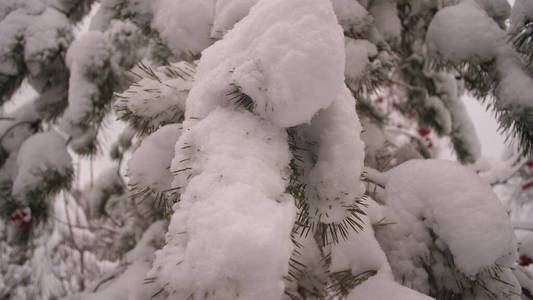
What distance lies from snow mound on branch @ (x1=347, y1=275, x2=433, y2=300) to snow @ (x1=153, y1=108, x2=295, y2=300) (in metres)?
0.45

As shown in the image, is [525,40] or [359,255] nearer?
[359,255]

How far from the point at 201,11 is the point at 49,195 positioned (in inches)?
50.1

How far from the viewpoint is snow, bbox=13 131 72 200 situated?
1.68 metres

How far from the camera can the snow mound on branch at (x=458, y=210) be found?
976 mm

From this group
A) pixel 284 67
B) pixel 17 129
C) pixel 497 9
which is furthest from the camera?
pixel 17 129

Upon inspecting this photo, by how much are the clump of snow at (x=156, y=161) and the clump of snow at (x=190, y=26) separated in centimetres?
43

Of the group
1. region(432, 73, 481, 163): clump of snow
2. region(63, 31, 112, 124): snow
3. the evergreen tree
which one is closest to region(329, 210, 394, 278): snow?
the evergreen tree

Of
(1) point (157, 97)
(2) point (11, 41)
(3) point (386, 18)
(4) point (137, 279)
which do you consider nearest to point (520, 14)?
(3) point (386, 18)

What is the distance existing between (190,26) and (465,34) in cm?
109

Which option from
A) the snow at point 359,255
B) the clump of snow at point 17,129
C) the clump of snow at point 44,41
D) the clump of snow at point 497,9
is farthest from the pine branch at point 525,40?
the clump of snow at point 17,129

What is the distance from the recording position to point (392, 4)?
1.71 meters

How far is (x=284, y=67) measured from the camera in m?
0.63

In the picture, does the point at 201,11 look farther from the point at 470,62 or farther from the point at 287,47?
the point at 470,62

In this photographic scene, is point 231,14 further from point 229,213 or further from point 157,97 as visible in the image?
point 229,213
